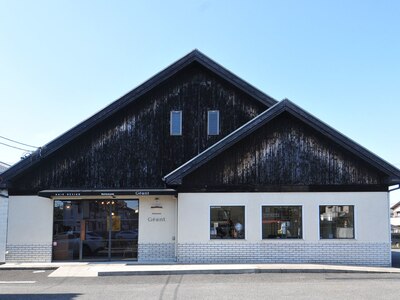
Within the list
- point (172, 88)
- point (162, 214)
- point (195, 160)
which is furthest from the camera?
point (172, 88)

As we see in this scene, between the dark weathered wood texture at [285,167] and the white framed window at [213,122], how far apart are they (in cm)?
247

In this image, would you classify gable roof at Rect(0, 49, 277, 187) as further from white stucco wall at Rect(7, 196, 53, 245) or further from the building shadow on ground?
the building shadow on ground

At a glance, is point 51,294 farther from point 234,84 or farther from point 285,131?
point 234,84

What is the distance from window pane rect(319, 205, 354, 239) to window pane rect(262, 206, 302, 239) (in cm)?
88

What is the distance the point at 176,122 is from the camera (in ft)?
70.1

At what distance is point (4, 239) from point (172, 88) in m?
9.26

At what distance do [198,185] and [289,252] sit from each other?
416 cm

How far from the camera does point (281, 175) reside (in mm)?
19000

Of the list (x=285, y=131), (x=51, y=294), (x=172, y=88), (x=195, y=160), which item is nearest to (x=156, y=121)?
(x=172, y=88)

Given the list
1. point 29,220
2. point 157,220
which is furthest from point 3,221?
point 157,220

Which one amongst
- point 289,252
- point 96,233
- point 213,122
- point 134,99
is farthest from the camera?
point 213,122

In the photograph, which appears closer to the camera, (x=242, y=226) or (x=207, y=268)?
(x=207, y=268)

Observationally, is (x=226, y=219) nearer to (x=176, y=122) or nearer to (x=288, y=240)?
(x=288, y=240)

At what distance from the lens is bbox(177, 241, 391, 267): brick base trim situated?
18.5 m
